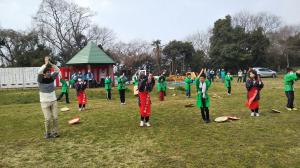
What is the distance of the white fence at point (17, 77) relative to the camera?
33.0m

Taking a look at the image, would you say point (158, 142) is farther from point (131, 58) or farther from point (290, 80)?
point (131, 58)

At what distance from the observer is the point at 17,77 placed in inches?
1318

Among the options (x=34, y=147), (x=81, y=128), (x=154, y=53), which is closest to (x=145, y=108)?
(x=81, y=128)

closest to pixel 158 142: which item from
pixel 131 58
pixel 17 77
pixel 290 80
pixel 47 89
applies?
pixel 47 89

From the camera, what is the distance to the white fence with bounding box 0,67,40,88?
108ft

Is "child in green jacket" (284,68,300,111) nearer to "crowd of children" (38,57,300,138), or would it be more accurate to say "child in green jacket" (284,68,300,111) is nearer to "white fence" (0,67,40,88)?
"crowd of children" (38,57,300,138)

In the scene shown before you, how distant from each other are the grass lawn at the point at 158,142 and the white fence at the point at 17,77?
20415 mm

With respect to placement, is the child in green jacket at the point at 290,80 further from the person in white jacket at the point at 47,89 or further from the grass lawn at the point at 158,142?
the person in white jacket at the point at 47,89

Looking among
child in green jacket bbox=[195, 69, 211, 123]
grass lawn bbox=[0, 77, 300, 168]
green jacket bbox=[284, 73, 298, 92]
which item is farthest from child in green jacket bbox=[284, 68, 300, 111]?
child in green jacket bbox=[195, 69, 211, 123]

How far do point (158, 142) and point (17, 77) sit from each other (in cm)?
2772

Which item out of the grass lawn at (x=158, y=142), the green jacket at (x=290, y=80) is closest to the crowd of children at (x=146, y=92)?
the green jacket at (x=290, y=80)

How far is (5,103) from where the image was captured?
23453 millimetres

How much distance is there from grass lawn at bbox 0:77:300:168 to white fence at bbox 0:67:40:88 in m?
20.4

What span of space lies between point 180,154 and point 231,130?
10.3 feet
